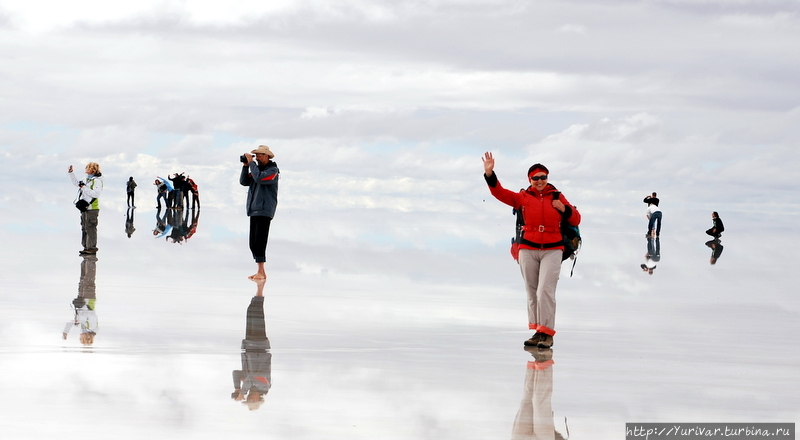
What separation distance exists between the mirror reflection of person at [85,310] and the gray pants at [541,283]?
13.4 feet

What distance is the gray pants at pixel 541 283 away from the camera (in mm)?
10508

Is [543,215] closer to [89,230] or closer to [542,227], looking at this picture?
[542,227]

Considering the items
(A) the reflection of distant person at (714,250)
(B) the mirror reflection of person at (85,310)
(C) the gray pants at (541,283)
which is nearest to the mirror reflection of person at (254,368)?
(B) the mirror reflection of person at (85,310)

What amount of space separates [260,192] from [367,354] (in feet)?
22.3

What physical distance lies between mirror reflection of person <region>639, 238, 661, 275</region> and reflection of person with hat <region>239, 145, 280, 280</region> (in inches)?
334

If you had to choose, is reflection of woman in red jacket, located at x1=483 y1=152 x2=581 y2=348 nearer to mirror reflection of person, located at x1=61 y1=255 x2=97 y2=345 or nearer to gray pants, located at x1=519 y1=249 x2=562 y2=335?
gray pants, located at x1=519 y1=249 x2=562 y2=335

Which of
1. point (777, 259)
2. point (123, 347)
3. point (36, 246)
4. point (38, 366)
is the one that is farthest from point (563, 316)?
point (777, 259)

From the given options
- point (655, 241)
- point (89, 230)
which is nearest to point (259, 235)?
point (89, 230)

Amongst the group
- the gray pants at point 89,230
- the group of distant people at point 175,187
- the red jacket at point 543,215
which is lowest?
the red jacket at point 543,215

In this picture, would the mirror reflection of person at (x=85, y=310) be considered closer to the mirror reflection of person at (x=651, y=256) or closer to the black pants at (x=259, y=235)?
the black pants at (x=259, y=235)

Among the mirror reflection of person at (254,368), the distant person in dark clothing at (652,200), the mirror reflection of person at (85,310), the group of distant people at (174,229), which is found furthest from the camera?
the distant person in dark clothing at (652,200)

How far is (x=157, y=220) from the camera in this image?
131 feet

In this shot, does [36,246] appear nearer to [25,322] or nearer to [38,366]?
[25,322]

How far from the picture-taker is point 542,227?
34.7 feet
